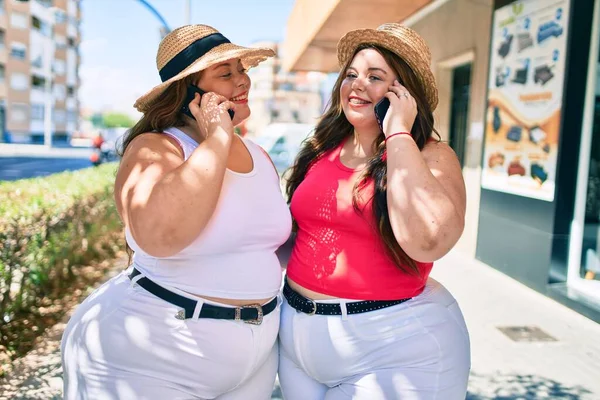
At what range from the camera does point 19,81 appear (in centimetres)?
5544

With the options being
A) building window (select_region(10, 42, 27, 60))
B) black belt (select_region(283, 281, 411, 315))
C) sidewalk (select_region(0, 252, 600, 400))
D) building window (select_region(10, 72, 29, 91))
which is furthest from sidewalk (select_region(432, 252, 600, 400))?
building window (select_region(10, 42, 27, 60))

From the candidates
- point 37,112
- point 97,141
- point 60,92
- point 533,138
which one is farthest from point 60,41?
point 533,138

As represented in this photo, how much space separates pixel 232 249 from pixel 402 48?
94 centimetres

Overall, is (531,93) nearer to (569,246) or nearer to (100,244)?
(569,246)

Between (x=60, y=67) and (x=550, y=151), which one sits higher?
(x=60, y=67)

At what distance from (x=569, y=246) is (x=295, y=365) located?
4568 mm

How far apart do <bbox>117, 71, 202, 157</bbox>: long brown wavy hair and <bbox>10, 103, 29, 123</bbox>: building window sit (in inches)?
2356

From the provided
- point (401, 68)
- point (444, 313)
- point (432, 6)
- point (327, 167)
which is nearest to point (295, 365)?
point (444, 313)

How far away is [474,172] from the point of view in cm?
783

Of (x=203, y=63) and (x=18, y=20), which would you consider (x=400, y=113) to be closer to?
(x=203, y=63)

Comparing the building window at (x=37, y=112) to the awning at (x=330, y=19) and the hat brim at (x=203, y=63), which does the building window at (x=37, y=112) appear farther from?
the hat brim at (x=203, y=63)

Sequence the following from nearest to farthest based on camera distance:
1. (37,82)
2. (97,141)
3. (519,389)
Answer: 1. (519,389)
2. (97,141)
3. (37,82)

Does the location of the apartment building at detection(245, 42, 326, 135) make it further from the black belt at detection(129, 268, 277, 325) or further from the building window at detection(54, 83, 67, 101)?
the black belt at detection(129, 268, 277, 325)

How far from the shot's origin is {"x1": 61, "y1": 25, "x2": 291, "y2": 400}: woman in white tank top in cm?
158
